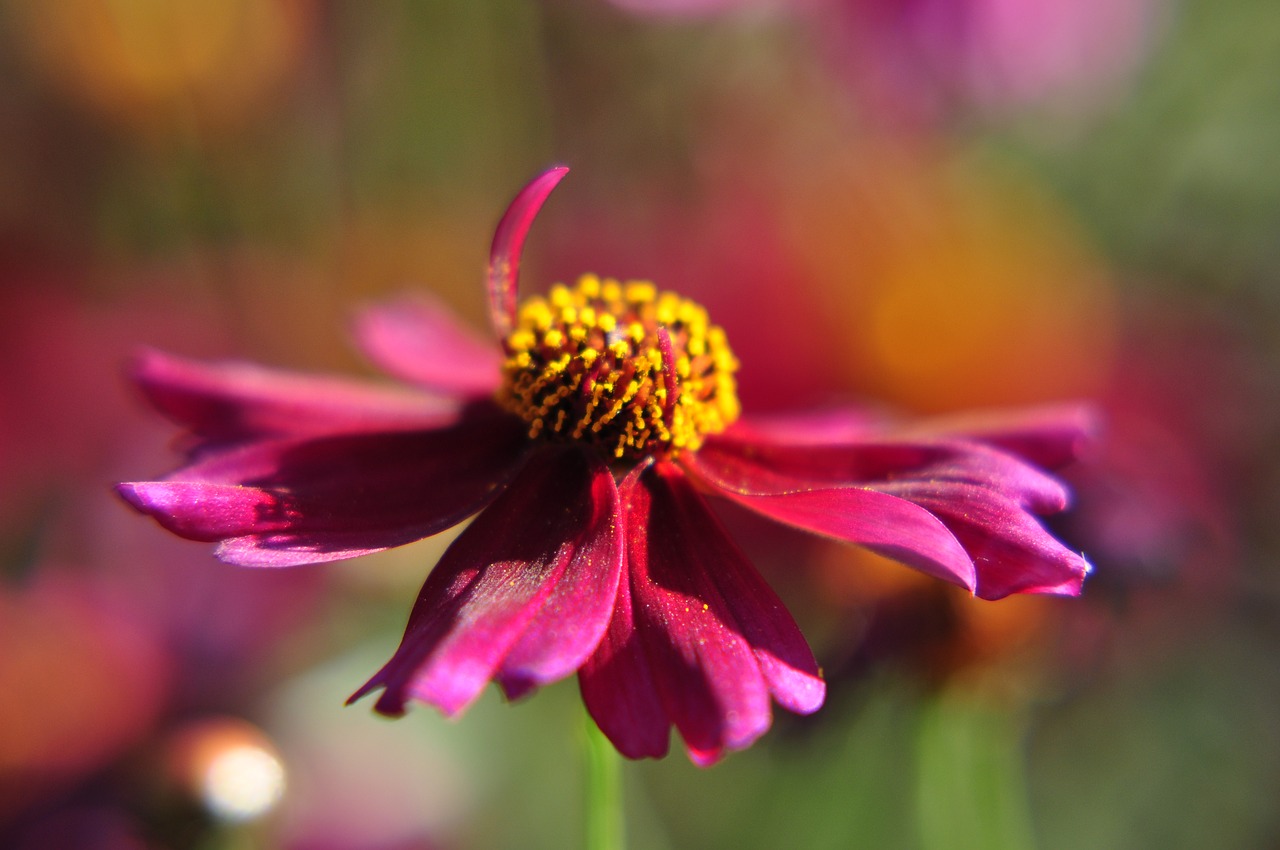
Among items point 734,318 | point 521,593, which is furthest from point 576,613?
point 734,318

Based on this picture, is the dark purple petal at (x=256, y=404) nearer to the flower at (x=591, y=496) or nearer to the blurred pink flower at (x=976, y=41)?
the flower at (x=591, y=496)

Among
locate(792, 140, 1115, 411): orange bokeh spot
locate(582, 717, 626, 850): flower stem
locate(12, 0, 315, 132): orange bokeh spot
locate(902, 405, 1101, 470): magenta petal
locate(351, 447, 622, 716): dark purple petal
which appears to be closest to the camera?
locate(351, 447, 622, 716): dark purple petal

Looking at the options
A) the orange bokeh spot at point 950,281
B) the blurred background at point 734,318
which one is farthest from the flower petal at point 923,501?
the orange bokeh spot at point 950,281

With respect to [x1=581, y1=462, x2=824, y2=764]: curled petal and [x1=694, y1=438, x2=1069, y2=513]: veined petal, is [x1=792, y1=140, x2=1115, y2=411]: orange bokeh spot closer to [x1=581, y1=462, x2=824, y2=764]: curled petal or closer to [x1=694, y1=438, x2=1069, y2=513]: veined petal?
[x1=694, y1=438, x2=1069, y2=513]: veined petal

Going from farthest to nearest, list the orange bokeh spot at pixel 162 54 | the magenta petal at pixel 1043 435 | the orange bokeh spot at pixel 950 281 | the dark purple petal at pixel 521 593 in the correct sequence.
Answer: the orange bokeh spot at pixel 950 281 < the orange bokeh spot at pixel 162 54 < the magenta petal at pixel 1043 435 < the dark purple petal at pixel 521 593

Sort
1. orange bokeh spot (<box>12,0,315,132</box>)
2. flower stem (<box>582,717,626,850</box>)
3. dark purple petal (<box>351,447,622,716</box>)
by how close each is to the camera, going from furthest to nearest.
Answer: orange bokeh spot (<box>12,0,315,132</box>) < flower stem (<box>582,717,626,850</box>) < dark purple petal (<box>351,447,622,716</box>)

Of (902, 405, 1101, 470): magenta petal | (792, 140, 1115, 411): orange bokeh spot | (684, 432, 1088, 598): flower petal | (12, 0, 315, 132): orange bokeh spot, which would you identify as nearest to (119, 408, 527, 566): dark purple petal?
(684, 432, 1088, 598): flower petal

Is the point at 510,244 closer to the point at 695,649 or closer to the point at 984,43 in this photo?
the point at 695,649
